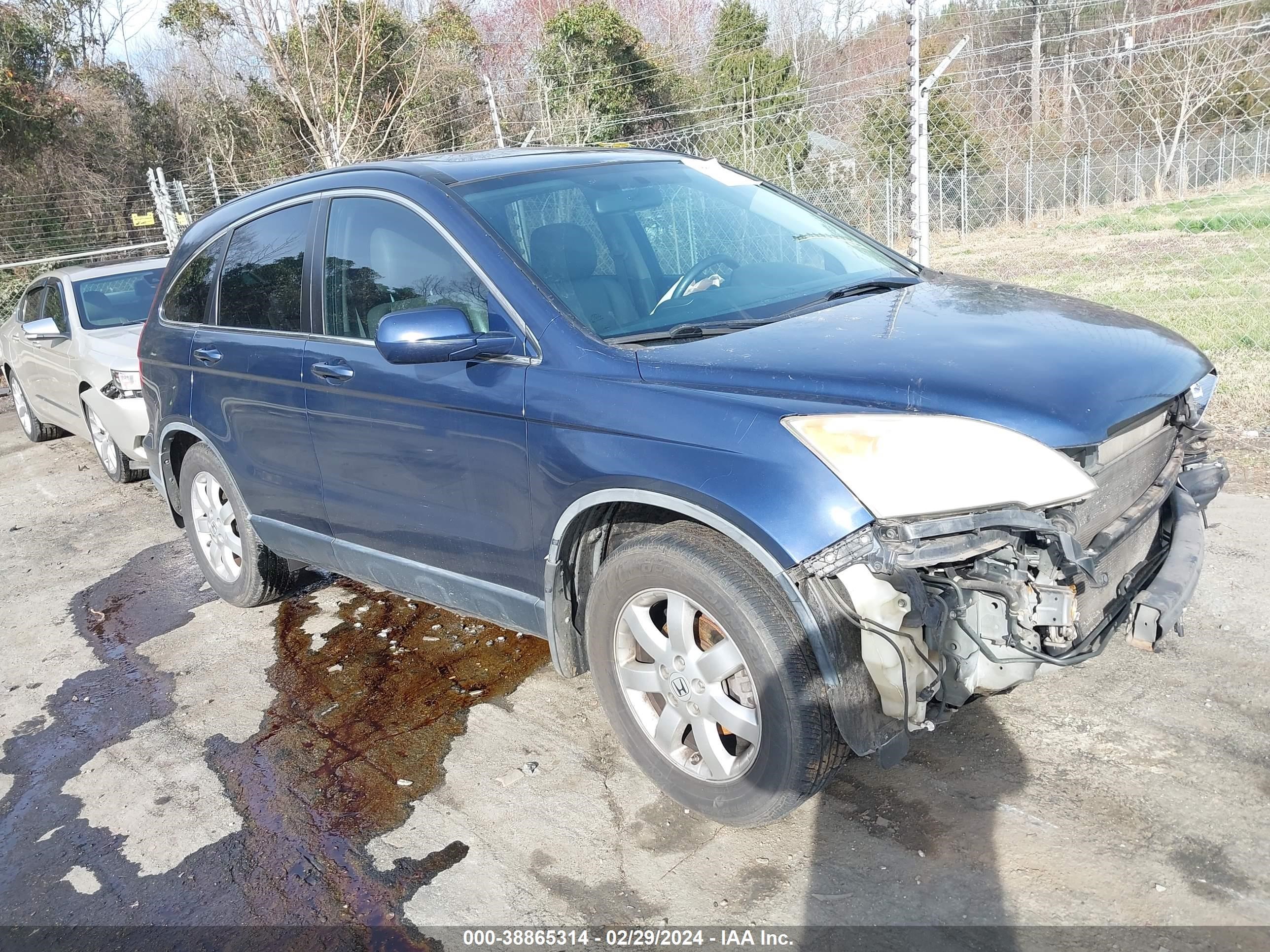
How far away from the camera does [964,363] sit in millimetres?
2711

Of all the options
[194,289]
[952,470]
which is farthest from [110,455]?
[952,470]

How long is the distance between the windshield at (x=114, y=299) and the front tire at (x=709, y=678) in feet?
20.3

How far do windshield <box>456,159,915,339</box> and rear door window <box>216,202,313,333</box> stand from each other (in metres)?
0.94

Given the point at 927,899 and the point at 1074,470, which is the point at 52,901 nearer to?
the point at 927,899

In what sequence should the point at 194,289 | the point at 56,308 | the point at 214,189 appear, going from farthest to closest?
the point at 214,189 < the point at 56,308 < the point at 194,289

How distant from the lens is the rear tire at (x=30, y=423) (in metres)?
9.59

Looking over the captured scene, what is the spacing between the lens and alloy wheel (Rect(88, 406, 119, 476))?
24.9 ft

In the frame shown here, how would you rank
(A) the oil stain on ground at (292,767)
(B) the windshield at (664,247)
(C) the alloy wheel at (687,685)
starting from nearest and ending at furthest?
(C) the alloy wheel at (687,685), (A) the oil stain on ground at (292,767), (B) the windshield at (664,247)

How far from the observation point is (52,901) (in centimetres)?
303

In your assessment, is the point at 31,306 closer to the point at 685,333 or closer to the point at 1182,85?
the point at 685,333

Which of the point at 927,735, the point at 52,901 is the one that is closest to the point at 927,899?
the point at 927,735

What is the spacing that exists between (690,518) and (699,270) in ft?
3.47

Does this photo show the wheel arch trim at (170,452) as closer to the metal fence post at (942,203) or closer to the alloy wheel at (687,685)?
the alloy wheel at (687,685)

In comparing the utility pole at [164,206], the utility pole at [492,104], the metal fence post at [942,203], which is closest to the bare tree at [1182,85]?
the metal fence post at [942,203]
